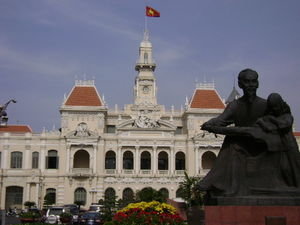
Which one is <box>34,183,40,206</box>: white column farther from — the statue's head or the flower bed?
the statue's head

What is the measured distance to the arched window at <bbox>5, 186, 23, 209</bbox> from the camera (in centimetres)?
5441

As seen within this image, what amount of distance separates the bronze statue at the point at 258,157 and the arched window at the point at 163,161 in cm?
5117

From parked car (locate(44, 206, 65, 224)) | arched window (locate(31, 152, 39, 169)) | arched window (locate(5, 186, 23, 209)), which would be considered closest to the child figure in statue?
parked car (locate(44, 206, 65, 224))

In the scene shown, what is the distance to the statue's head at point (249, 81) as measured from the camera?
8.65m

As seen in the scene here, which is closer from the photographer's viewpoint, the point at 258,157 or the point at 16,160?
the point at 258,157

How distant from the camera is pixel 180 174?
56.3 meters

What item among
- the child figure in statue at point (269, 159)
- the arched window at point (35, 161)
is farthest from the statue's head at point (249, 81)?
the arched window at point (35, 161)

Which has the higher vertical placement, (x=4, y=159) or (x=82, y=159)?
(x=82, y=159)

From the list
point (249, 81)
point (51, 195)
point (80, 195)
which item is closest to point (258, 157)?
point (249, 81)

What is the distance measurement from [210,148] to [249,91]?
49159 mm

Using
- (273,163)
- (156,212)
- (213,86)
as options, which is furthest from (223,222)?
(213,86)

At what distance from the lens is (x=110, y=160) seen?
5869 centimetres

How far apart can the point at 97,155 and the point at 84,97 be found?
349 inches

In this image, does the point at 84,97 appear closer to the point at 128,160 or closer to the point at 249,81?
the point at 128,160
